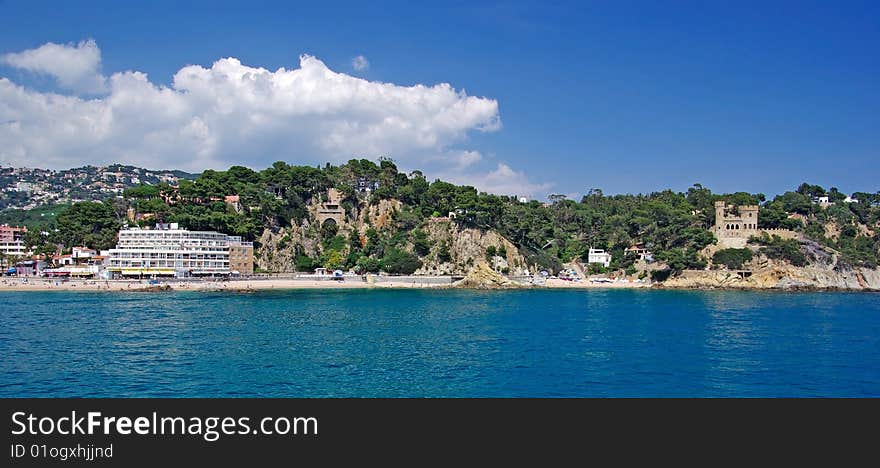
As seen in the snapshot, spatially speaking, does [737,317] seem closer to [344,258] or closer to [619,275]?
[619,275]

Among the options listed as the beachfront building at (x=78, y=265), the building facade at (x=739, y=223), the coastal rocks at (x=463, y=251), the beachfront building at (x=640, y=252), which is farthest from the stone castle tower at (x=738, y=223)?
the beachfront building at (x=78, y=265)

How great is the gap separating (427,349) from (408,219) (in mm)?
47248

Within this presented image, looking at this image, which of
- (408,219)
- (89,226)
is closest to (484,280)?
(408,219)

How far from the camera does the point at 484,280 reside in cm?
6644

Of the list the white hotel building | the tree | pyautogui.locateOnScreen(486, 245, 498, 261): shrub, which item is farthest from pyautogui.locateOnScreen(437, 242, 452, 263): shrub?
the tree

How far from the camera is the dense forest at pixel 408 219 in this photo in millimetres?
68750

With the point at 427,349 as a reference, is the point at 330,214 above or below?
above

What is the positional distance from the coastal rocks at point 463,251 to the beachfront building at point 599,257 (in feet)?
31.7

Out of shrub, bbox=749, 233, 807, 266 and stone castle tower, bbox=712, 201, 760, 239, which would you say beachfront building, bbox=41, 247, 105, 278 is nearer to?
stone castle tower, bbox=712, 201, 760, 239

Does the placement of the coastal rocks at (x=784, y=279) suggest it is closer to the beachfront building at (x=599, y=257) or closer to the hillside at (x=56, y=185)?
the beachfront building at (x=599, y=257)

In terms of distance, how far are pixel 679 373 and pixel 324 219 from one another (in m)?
57.4

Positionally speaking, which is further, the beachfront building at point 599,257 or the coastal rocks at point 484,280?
the beachfront building at point 599,257

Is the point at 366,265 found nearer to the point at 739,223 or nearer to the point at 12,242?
the point at 739,223
